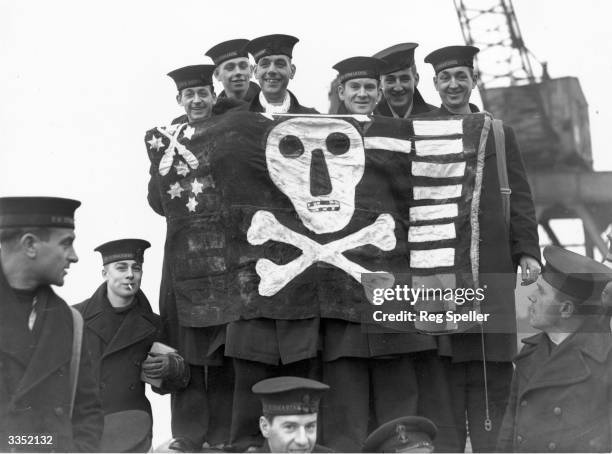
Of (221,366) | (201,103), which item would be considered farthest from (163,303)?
(201,103)

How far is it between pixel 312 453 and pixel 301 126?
8.70 ft

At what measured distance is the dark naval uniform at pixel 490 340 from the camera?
1075 centimetres

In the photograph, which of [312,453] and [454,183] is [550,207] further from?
[312,453]

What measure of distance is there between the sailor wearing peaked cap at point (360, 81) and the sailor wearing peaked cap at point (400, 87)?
0.37 metres

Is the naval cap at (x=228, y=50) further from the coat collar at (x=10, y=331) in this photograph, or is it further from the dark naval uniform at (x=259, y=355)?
the coat collar at (x=10, y=331)

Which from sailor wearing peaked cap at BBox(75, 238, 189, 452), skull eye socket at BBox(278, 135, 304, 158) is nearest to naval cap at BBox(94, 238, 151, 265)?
sailor wearing peaked cap at BBox(75, 238, 189, 452)

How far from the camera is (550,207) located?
98.0ft

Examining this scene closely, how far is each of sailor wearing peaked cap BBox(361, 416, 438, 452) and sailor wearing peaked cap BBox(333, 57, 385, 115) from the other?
2.67m

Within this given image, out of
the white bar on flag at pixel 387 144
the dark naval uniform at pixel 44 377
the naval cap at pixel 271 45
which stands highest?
the naval cap at pixel 271 45

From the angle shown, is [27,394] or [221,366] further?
[221,366]

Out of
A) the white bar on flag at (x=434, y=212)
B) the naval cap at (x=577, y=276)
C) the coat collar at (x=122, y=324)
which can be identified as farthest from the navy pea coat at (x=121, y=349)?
the naval cap at (x=577, y=276)

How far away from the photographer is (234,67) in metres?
11.8

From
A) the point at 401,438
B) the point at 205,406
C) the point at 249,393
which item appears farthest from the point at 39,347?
the point at 401,438

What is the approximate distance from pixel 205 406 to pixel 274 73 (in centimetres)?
259
